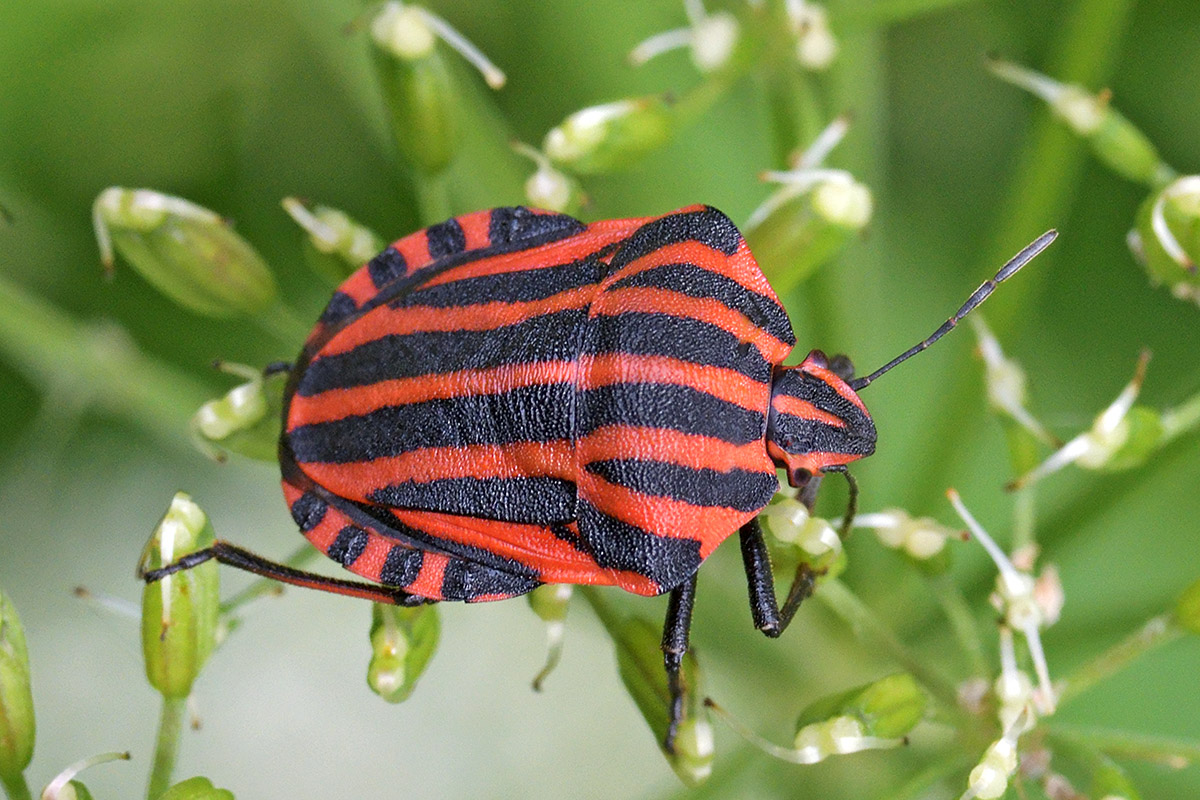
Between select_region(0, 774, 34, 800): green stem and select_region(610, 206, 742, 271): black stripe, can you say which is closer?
select_region(0, 774, 34, 800): green stem

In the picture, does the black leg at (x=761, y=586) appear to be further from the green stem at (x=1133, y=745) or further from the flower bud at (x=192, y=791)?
the flower bud at (x=192, y=791)

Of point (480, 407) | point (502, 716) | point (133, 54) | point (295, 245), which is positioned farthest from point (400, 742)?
point (133, 54)

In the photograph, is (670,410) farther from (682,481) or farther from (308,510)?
(308,510)

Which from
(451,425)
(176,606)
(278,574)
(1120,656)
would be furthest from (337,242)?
(1120,656)

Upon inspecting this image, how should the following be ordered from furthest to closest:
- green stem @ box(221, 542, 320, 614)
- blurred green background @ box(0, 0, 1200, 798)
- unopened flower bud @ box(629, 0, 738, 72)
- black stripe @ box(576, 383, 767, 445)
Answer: blurred green background @ box(0, 0, 1200, 798), unopened flower bud @ box(629, 0, 738, 72), green stem @ box(221, 542, 320, 614), black stripe @ box(576, 383, 767, 445)

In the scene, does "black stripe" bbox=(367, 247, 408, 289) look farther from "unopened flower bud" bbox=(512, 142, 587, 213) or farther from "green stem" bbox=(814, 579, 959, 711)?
"green stem" bbox=(814, 579, 959, 711)

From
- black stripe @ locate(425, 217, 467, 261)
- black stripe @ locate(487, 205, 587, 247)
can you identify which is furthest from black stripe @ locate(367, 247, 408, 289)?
black stripe @ locate(487, 205, 587, 247)
